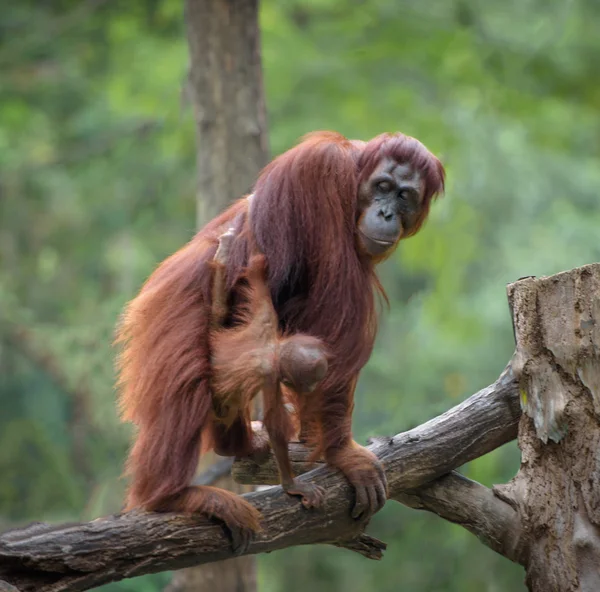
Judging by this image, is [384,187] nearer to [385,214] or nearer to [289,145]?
[385,214]

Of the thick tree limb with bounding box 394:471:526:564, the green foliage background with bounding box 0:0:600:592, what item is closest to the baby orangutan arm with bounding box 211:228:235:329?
the thick tree limb with bounding box 394:471:526:564

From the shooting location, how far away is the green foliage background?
29.9 feet

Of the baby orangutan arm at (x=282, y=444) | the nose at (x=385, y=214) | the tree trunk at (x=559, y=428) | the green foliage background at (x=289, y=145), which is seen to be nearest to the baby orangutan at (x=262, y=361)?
the baby orangutan arm at (x=282, y=444)

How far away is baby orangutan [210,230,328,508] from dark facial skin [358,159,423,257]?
528mm

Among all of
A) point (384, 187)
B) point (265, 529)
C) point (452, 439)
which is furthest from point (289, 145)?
point (265, 529)

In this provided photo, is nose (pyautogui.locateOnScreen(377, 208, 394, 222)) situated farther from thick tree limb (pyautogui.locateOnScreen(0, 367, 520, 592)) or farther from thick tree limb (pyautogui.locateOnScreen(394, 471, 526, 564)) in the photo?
thick tree limb (pyautogui.locateOnScreen(394, 471, 526, 564))

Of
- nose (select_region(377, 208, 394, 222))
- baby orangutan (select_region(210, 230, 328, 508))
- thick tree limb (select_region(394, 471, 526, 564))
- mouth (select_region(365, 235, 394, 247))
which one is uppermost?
nose (select_region(377, 208, 394, 222))

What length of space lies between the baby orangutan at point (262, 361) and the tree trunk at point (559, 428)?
953 mm

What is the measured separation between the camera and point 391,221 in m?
4.44

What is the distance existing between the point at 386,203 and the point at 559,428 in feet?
4.28

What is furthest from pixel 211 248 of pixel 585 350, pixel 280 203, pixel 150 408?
pixel 585 350

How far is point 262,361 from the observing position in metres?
4.18

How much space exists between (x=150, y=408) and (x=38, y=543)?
86 cm

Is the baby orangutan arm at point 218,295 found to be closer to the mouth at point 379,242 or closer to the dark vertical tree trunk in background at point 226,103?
the mouth at point 379,242
